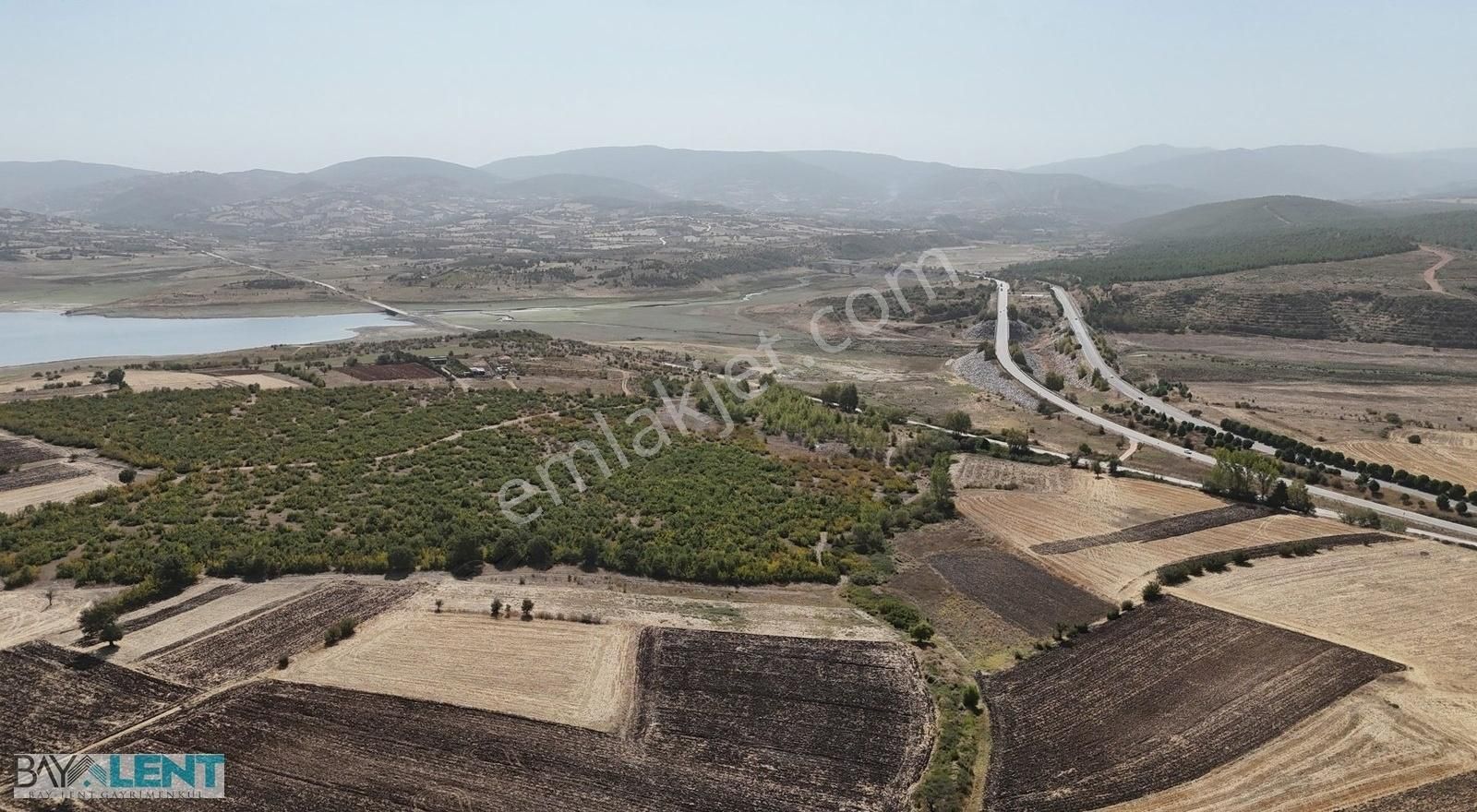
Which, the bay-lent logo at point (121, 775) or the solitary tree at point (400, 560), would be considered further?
the solitary tree at point (400, 560)

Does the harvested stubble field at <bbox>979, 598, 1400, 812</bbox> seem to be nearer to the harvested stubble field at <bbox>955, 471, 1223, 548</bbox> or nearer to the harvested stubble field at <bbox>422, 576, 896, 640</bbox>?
the harvested stubble field at <bbox>422, 576, 896, 640</bbox>

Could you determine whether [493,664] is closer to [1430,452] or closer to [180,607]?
[180,607]

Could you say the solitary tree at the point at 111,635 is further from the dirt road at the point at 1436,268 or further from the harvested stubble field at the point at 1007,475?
the dirt road at the point at 1436,268

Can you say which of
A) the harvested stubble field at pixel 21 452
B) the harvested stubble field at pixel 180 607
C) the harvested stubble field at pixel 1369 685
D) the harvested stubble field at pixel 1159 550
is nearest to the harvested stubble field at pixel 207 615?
the harvested stubble field at pixel 180 607

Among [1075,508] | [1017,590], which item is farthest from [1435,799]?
[1075,508]

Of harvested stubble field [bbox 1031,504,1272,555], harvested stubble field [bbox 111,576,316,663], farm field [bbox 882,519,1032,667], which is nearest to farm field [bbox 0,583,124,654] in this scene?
harvested stubble field [bbox 111,576,316,663]

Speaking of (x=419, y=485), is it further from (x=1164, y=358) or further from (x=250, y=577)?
(x=1164, y=358)
